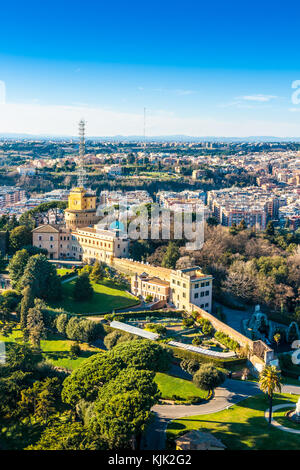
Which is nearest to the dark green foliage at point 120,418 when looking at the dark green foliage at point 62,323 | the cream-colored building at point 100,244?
the dark green foliage at point 62,323

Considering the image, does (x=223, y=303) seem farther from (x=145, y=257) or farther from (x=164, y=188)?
(x=164, y=188)

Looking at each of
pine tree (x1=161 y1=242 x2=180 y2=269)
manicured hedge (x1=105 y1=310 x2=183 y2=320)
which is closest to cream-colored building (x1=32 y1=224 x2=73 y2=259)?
pine tree (x1=161 y1=242 x2=180 y2=269)

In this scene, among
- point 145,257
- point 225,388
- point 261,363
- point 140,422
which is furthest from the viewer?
point 145,257

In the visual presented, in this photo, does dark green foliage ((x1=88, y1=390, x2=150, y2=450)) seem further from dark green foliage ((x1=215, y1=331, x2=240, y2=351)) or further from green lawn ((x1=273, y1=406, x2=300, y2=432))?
dark green foliage ((x1=215, y1=331, x2=240, y2=351))

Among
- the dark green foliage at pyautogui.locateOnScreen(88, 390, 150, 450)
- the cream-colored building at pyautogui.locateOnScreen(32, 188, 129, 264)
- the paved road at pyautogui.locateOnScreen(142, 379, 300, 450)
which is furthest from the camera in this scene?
the cream-colored building at pyautogui.locateOnScreen(32, 188, 129, 264)

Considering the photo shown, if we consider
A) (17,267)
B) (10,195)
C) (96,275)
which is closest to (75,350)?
(96,275)

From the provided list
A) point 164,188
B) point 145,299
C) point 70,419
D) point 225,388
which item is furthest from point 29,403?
point 164,188

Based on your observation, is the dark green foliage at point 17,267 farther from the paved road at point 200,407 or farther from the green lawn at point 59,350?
the paved road at point 200,407
